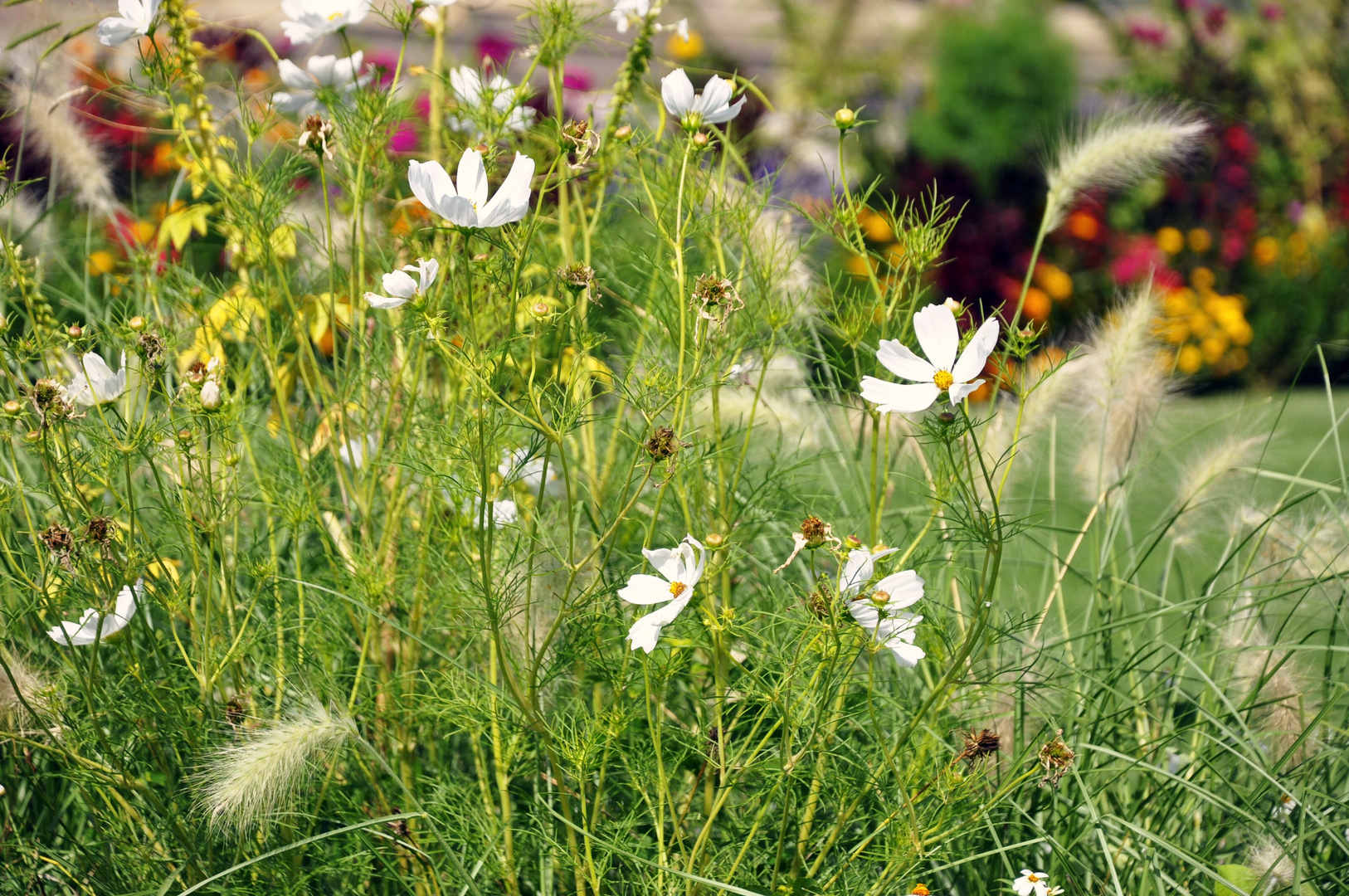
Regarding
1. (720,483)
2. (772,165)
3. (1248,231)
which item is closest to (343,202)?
(720,483)

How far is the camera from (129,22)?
4.47 feet

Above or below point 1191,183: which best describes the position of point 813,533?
above

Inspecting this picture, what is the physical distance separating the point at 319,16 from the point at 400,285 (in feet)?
2.36

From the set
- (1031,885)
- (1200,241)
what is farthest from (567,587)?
(1200,241)

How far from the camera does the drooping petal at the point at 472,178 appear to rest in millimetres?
1108

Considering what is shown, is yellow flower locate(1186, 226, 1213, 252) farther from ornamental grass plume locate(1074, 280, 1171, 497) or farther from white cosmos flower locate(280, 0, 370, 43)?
white cosmos flower locate(280, 0, 370, 43)

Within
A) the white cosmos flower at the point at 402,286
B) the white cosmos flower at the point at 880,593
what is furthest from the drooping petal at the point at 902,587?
the white cosmos flower at the point at 402,286

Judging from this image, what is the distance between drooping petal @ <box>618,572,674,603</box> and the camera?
3.70 feet

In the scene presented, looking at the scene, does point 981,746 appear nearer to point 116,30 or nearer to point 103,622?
point 103,622

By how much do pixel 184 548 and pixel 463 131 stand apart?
83 centimetres

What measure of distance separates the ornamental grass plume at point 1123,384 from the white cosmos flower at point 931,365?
0.92 meters

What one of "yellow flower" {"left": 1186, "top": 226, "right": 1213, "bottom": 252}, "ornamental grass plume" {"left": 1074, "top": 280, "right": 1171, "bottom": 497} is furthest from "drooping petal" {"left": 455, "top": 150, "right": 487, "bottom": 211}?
"yellow flower" {"left": 1186, "top": 226, "right": 1213, "bottom": 252}

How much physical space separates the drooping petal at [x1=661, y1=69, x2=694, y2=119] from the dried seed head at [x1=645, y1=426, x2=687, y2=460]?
39cm

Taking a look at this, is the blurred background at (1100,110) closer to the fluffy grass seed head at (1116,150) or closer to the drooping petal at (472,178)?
the fluffy grass seed head at (1116,150)
